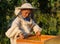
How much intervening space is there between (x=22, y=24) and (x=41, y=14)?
168 cm

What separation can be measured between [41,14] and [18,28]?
6.05ft

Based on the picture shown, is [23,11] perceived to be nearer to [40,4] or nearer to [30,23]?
[30,23]

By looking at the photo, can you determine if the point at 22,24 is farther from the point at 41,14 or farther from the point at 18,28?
the point at 41,14

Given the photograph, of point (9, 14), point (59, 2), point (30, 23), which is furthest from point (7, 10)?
point (30, 23)

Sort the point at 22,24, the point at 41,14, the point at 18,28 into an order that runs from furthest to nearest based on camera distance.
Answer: the point at 41,14 → the point at 22,24 → the point at 18,28

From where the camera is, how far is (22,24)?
3459mm

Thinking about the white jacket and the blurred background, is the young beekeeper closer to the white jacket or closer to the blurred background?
the white jacket

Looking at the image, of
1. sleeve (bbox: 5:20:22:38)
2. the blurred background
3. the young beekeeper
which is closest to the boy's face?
the young beekeeper

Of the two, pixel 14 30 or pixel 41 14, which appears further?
pixel 41 14

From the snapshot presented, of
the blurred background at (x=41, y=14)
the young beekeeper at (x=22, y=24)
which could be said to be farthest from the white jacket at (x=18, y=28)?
the blurred background at (x=41, y=14)

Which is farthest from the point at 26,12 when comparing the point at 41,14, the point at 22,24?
the point at 41,14

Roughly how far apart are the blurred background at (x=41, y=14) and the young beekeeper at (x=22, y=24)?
1409 mm

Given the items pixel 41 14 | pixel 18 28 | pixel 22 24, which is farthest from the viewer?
pixel 41 14

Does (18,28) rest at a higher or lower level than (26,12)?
lower
